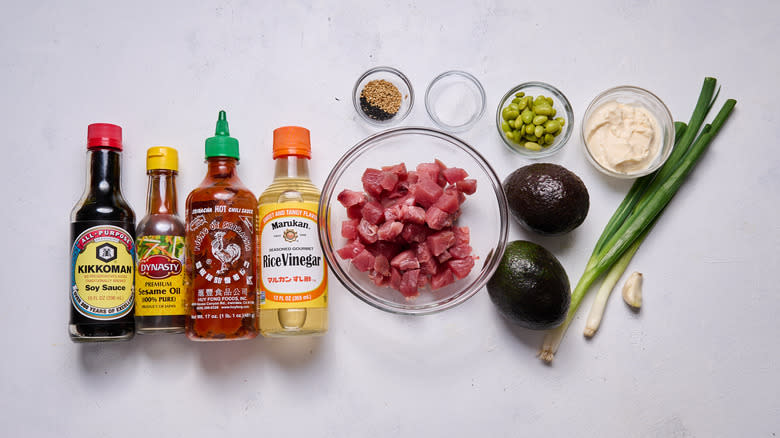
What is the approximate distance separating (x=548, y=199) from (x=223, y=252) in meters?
0.85

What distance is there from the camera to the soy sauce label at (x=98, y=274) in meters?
1.28

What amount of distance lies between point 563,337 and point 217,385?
1023 millimetres

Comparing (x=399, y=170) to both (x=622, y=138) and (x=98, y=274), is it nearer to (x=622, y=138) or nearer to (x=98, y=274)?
(x=622, y=138)

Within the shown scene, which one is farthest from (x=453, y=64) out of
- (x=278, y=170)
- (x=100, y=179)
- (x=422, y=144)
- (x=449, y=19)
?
(x=100, y=179)

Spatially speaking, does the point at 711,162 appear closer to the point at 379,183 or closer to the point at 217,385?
the point at 379,183

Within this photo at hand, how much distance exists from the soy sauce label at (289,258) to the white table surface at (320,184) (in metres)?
0.19

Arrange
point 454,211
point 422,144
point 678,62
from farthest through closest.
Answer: point 678,62 < point 422,144 < point 454,211

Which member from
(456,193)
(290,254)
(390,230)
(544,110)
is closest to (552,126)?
(544,110)

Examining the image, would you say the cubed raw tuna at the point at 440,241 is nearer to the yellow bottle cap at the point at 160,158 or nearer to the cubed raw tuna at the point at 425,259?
the cubed raw tuna at the point at 425,259

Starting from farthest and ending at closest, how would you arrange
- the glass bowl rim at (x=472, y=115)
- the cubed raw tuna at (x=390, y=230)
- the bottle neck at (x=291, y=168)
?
the glass bowl rim at (x=472, y=115), the bottle neck at (x=291, y=168), the cubed raw tuna at (x=390, y=230)

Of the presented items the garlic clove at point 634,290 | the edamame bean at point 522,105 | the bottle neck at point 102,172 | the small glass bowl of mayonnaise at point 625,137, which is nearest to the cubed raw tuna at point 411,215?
the edamame bean at point 522,105

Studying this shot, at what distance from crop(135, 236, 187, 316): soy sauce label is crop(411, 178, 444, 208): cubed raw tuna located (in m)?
0.65

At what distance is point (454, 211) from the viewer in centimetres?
129

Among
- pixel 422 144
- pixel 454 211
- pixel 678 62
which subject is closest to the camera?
pixel 454 211
